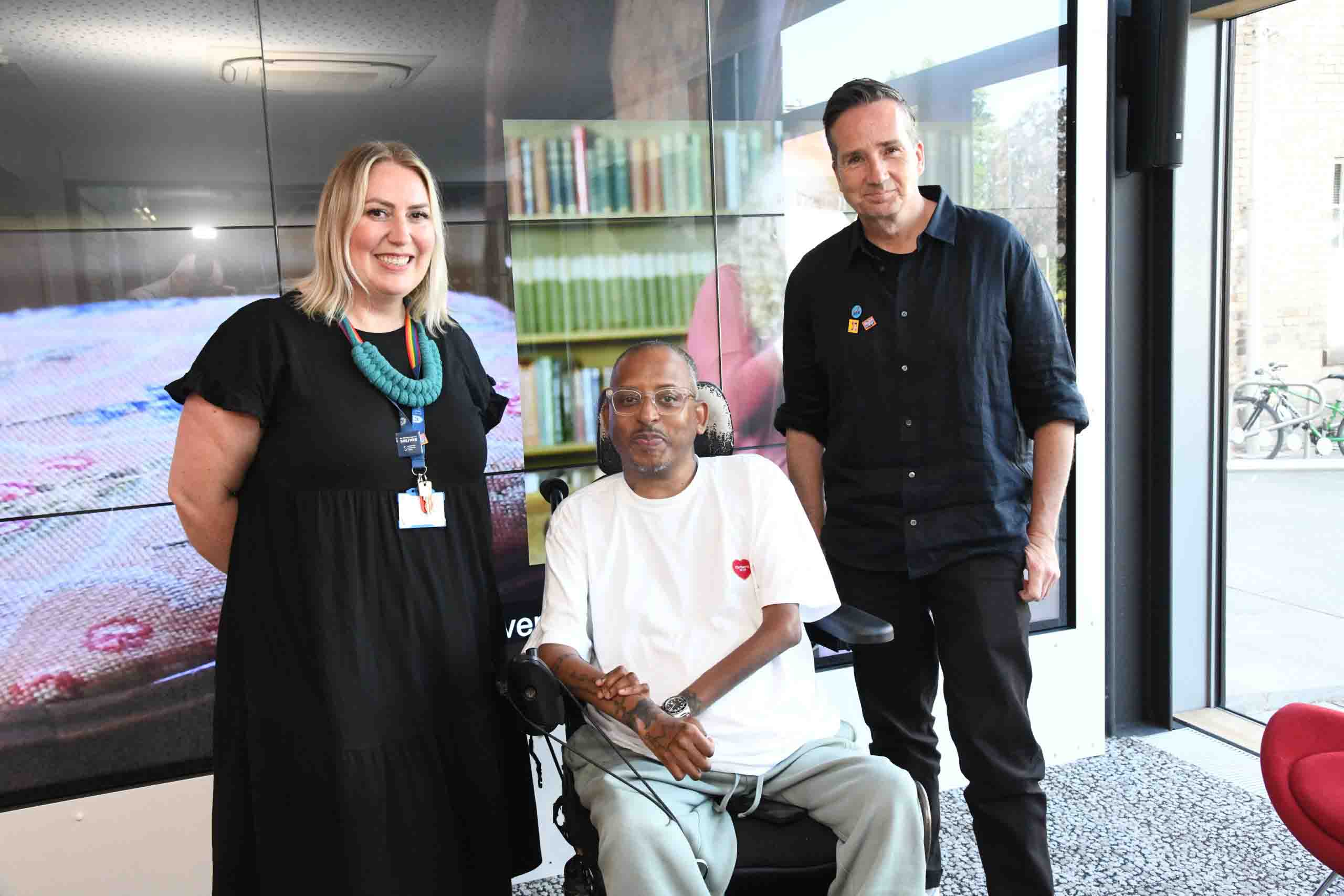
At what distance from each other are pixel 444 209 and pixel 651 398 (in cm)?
113

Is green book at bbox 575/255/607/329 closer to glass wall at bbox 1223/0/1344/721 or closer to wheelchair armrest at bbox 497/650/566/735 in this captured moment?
wheelchair armrest at bbox 497/650/566/735

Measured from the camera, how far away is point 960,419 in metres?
2.30

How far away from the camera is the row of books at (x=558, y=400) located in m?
3.08

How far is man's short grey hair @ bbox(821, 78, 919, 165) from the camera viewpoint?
2.23 m

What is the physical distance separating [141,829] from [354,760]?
117 cm

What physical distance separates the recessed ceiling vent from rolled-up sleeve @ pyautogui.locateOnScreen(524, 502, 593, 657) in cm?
137

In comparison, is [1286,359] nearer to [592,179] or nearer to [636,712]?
[592,179]

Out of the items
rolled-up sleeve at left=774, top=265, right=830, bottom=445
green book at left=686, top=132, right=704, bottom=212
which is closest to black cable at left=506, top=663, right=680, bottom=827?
rolled-up sleeve at left=774, top=265, right=830, bottom=445

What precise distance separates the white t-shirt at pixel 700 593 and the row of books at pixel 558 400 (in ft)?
3.12

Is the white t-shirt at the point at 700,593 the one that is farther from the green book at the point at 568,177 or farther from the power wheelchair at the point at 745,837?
the green book at the point at 568,177

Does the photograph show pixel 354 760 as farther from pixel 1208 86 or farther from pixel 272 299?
pixel 1208 86

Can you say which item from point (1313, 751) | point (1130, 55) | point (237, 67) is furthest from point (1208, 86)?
point (237, 67)

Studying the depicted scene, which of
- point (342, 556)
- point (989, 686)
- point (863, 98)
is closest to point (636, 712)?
Result: point (342, 556)

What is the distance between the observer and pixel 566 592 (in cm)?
208
